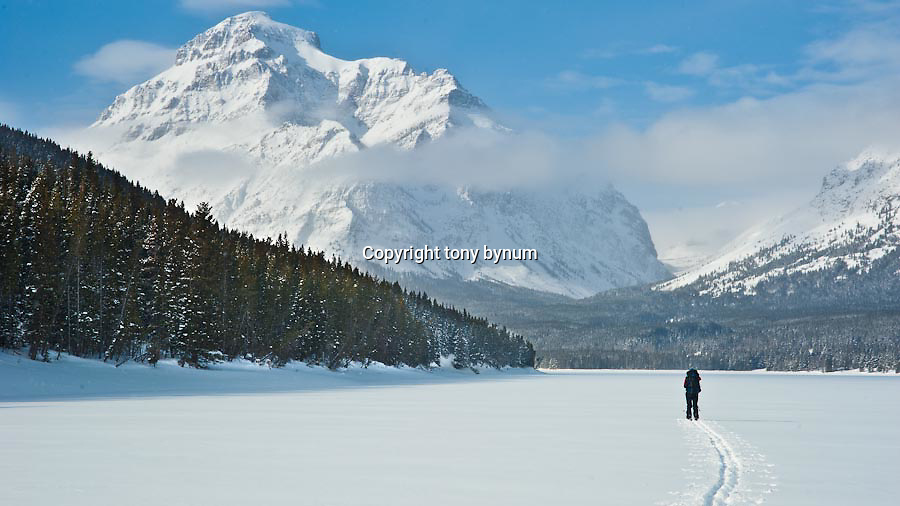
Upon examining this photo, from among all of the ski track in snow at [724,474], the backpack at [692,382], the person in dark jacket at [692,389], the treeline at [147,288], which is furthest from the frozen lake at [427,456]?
the treeline at [147,288]

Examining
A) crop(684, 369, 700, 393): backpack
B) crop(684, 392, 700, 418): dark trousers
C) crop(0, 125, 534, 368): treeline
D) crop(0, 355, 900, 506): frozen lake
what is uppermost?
crop(0, 125, 534, 368): treeline

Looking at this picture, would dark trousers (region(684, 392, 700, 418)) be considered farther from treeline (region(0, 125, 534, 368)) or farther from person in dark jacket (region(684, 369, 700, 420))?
treeline (region(0, 125, 534, 368))

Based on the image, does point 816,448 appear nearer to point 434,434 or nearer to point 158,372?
point 434,434

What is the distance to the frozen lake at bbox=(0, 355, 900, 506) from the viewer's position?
53.5ft

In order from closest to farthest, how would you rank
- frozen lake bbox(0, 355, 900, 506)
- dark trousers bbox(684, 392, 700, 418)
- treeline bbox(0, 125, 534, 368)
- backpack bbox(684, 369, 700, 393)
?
1. frozen lake bbox(0, 355, 900, 506)
2. dark trousers bbox(684, 392, 700, 418)
3. backpack bbox(684, 369, 700, 393)
4. treeline bbox(0, 125, 534, 368)

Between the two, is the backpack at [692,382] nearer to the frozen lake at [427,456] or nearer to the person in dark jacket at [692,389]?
the person in dark jacket at [692,389]

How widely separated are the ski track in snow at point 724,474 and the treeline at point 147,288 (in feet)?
150

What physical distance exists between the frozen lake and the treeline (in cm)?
1999

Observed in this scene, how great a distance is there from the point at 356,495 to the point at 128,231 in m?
65.8

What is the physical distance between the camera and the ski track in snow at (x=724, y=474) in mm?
15953

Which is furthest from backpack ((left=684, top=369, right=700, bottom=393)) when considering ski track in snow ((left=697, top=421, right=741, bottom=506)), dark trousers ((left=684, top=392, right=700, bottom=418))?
ski track in snow ((left=697, top=421, right=741, bottom=506))

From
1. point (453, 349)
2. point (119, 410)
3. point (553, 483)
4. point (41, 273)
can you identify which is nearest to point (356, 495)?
point (553, 483)

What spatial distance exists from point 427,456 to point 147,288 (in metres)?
55.9

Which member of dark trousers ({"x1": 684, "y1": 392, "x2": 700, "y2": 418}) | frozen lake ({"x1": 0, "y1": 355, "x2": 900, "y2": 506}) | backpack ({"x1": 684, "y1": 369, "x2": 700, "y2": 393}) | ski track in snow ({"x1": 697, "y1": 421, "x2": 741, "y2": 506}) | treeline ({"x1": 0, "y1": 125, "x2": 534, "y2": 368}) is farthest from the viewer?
treeline ({"x1": 0, "y1": 125, "x2": 534, "y2": 368})
